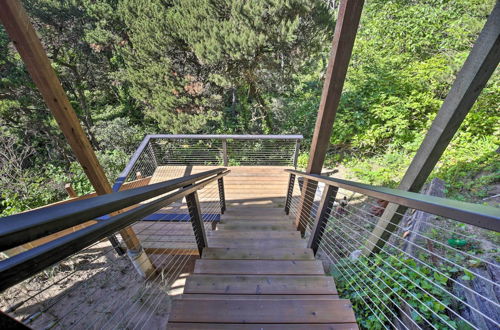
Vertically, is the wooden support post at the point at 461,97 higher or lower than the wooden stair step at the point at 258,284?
higher

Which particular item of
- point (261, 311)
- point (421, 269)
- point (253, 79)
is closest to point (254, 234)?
point (261, 311)

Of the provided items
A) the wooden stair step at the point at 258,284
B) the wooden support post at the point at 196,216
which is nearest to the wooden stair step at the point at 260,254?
→ the wooden support post at the point at 196,216

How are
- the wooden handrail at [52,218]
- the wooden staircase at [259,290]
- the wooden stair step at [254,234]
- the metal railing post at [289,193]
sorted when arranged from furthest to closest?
1. the metal railing post at [289,193]
2. the wooden stair step at [254,234]
3. the wooden staircase at [259,290]
4. the wooden handrail at [52,218]

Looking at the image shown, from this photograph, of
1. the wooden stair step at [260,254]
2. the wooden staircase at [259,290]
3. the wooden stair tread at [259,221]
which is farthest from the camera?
the wooden stair tread at [259,221]

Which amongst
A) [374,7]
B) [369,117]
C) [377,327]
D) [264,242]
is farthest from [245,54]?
[377,327]

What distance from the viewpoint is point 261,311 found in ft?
3.71

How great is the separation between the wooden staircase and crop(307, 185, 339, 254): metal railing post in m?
0.12

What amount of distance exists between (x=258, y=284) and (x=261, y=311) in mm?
246

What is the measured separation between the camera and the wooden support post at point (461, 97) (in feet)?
3.20

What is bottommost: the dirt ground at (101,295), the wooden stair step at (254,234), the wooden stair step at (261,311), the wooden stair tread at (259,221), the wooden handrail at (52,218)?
the dirt ground at (101,295)

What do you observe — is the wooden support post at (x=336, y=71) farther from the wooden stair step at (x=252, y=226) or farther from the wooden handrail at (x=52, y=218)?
the wooden handrail at (x=52, y=218)

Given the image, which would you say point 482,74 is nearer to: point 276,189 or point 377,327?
point 377,327

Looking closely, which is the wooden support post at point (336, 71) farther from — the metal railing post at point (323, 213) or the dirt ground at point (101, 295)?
the dirt ground at point (101, 295)

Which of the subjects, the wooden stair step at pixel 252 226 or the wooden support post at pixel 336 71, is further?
the wooden stair step at pixel 252 226
